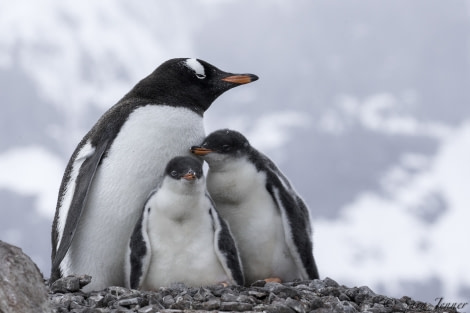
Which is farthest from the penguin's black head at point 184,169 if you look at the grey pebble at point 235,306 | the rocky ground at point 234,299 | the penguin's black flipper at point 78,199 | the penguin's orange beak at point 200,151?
the grey pebble at point 235,306

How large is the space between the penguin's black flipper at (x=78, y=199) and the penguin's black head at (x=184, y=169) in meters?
0.65

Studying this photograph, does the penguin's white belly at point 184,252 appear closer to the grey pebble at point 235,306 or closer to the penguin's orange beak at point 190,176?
the penguin's orange beak at point 190,176

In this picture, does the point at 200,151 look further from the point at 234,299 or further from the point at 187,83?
the point at 234,299

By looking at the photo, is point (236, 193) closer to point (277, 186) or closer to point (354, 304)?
point (277, 186)

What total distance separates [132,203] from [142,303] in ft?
4.65

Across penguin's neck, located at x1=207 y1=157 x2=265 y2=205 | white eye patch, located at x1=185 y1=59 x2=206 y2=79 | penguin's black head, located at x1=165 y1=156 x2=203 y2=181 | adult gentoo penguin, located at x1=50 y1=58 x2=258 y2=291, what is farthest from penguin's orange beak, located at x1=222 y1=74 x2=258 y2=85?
penguin's black head, located at x1=165 y1=156 x2=203 y2=181

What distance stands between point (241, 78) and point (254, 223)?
1534 mm

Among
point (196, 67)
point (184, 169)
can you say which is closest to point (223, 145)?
point (184, 169)

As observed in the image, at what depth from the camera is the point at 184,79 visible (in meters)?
6.45

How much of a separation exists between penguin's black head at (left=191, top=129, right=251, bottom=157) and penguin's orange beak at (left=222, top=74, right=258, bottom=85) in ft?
2.88

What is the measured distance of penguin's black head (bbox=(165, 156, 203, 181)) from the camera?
5393 millimetres

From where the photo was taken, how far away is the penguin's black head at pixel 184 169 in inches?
212

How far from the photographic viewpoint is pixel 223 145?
19.1ft

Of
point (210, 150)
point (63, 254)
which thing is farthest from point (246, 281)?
point (63, 254)
